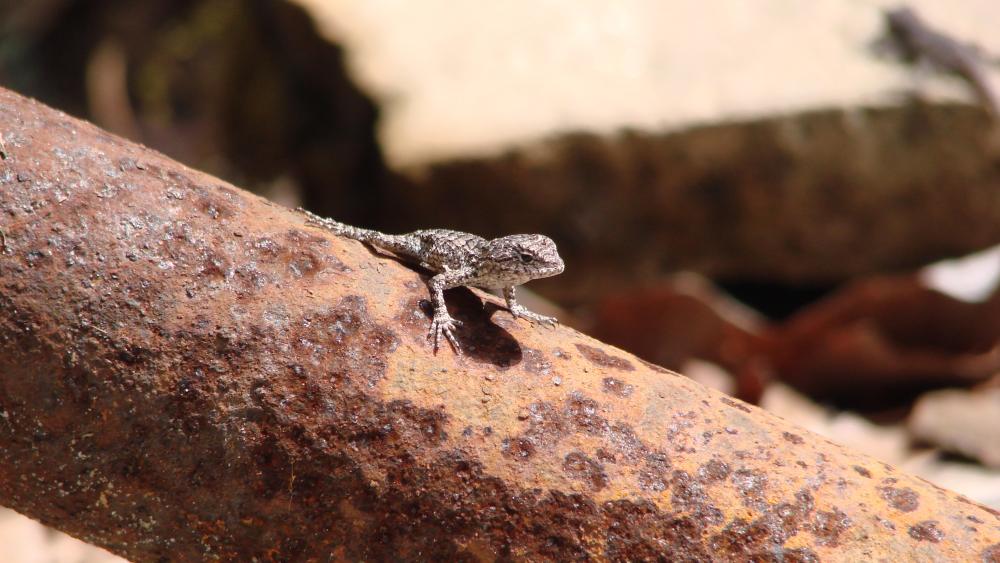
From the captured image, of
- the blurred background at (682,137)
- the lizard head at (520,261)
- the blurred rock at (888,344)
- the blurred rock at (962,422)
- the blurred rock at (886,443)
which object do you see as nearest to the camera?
the lizard head at (520,261)

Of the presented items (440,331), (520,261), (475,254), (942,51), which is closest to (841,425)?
(520,261)

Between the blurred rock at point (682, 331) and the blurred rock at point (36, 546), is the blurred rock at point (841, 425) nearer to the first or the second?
the blurred rock at point (682, 331)

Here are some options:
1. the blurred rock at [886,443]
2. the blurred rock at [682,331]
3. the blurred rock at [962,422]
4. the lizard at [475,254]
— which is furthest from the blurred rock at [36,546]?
the blurred rock at [962,422]

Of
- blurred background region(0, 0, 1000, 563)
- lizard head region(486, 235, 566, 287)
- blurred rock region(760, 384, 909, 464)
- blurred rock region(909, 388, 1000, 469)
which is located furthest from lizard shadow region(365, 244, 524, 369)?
blurred background region(0, 0, 1000, 563)

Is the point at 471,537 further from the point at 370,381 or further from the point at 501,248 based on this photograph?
the point at 501,248

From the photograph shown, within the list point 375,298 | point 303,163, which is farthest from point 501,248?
point 303,163

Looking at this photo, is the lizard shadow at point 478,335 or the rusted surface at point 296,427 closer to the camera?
the rusted surface at point 296,427

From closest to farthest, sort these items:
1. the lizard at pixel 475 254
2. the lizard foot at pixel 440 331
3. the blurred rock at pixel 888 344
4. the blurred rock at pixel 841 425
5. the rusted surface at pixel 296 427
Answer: the rusted surface at pixel 296 427 < the lizard foot at pixel 440 331 < the lizard at pixel 475 254 < the blurred rock at pixel 841 425 < the blurred rock at pixel 888 344
